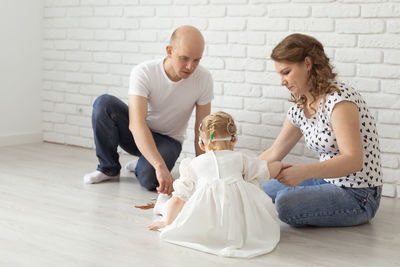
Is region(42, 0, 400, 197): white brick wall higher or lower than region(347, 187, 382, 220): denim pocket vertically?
higher

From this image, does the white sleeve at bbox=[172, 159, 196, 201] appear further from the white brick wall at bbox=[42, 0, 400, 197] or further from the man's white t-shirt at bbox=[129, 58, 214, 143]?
the white brick wall at bbox=[42, 0, 400, 197]

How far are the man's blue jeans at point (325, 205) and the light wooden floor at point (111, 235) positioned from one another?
0.16 ft

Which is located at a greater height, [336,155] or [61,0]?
[61,0]

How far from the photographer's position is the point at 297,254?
1.93 m

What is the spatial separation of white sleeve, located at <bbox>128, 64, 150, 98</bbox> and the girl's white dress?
77 centimetres

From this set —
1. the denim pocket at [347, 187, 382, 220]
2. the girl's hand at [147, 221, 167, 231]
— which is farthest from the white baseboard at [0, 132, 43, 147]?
the denim pocket at [347, 187, 382, 220]

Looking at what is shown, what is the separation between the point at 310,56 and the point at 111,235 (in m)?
1.08

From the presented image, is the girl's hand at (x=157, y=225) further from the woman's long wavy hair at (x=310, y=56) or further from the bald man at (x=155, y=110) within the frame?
the woman's long wavy hair at (x=310, y=56)

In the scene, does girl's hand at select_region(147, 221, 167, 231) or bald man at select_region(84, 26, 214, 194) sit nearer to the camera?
girl's hand at select_region(147, 221, 167, 231)

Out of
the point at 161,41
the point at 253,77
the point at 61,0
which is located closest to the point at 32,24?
the point at 61,0

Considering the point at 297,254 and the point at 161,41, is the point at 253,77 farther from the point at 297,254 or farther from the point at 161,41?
the point at 297,254

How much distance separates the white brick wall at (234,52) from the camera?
9.02ft

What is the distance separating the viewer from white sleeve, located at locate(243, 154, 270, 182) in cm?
198

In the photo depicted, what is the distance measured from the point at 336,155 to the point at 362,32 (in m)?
0.87
